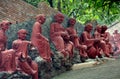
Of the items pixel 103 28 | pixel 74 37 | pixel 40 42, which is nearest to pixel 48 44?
pixel 40 42

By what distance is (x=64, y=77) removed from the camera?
9094 mm

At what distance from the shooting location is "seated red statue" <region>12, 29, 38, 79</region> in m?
8.12

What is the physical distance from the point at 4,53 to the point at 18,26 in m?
1.43

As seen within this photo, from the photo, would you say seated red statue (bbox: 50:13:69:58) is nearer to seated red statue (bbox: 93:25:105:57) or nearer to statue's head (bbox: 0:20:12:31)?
statue's head (bbox: 0:20:12:31)

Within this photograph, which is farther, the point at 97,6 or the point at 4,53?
the point at 97,6

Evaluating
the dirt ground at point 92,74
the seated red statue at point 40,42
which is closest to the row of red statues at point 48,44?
the seated red statue at point 40,42

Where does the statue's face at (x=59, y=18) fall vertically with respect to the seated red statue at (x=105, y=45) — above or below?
above

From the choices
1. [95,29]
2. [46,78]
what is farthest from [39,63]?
[95,29]

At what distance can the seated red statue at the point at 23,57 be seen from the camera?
8.12 meters

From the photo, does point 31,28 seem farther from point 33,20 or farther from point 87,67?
point 87,67

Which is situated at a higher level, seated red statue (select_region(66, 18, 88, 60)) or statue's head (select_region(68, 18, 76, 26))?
statue's head (select_region(68, 18, 76, 26))

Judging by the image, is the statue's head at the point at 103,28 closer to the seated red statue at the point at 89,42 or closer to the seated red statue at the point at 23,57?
the seated red statue at the point at 89,42

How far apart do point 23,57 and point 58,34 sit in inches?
89.4

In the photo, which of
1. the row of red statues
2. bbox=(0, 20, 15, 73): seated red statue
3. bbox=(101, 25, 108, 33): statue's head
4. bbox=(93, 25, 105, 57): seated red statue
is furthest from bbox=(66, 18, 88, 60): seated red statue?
bbox=(0, 20, 15, 73): seated red statue
